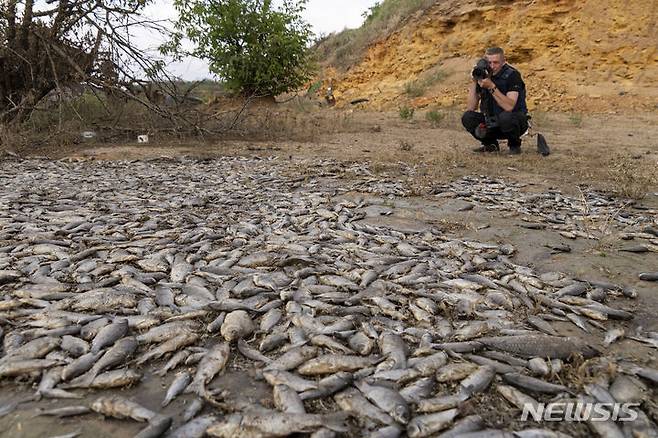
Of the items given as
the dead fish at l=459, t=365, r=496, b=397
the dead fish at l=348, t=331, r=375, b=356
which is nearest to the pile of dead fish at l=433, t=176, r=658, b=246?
the dead fish at l=459, t=365, r=496, b=397

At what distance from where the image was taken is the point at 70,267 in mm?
2738

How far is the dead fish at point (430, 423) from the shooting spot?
1463mm

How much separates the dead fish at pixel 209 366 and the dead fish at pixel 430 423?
0.74 meters

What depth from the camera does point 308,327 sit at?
2098mm

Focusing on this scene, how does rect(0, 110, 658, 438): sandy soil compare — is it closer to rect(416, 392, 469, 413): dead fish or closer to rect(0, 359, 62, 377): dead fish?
rect(0, 359, 62, 377): dead fish

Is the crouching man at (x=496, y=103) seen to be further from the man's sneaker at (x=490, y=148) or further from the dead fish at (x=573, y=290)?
the dead fish at (x=573, y=290)

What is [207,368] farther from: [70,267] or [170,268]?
[70,267]

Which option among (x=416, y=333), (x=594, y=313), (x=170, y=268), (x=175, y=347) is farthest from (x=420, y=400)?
(x=170, y=268)

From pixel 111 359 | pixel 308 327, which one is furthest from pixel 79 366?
pixel 308 327

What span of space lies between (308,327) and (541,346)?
995mm

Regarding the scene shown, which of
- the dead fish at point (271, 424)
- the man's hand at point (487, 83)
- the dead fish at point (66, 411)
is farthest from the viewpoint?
the man's hand at point (487, 83)

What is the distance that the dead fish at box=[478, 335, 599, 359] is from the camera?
191 centimetres

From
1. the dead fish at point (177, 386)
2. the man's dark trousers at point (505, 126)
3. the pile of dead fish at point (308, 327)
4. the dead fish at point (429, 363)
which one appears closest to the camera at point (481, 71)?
the man's dark trousers at point (505, 126)

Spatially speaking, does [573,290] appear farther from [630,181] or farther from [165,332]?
[630,181]
